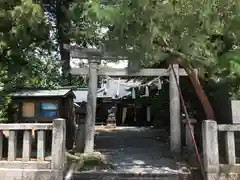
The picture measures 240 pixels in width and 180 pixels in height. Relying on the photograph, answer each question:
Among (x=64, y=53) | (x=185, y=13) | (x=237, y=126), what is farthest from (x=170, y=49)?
(x=64, y=53)

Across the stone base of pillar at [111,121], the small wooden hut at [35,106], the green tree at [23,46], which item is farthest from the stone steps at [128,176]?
the stone base of pillar at [111,121]

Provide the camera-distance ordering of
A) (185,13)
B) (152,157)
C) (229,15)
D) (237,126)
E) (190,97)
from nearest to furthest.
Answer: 1. (185,13)
2. (229,15)
3. (237,126)
4. (152,157)
5. (190,97)

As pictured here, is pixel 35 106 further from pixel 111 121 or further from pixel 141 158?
pixel 111 121

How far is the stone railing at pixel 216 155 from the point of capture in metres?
6.09

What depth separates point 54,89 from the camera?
9469 mm

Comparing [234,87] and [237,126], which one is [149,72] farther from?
[237,126]

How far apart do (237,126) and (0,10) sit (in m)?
6.47

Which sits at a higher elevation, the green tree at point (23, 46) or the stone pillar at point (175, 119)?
the green tree at point (23, 46)

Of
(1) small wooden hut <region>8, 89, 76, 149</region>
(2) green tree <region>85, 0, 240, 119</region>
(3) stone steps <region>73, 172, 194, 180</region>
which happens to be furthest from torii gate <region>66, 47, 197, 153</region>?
(2) green tree <region>85, 0, 240, 119</region>

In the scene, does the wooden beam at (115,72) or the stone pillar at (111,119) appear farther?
the stone pillar at (111,119)

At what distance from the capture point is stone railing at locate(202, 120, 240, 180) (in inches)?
240

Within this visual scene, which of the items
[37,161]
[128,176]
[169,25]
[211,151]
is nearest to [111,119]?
[128,176]

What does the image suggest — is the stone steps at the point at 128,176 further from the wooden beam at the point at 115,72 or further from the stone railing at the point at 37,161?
the wooden beam at the point at 115,72

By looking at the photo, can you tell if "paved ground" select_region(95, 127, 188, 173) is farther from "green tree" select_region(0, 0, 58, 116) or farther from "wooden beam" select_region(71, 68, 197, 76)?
"green tree" select_region(0, 0, 58, 116)
